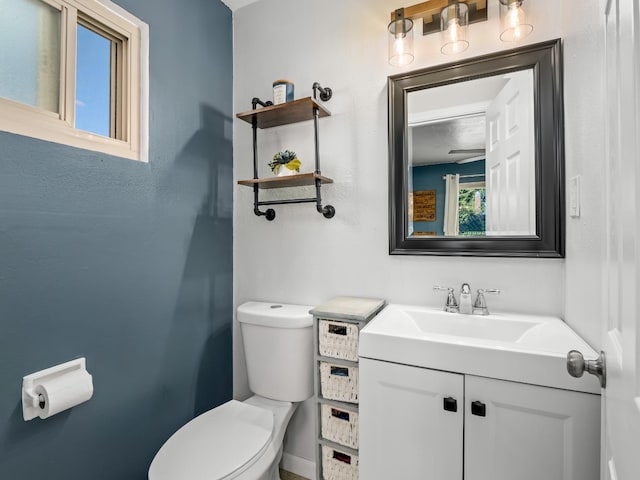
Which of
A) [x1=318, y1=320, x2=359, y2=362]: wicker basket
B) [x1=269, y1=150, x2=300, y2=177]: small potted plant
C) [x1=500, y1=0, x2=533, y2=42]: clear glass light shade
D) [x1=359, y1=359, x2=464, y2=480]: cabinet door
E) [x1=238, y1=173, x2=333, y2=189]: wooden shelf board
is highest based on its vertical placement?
[x1=500, y1=0, x2=533, y2=42]: clear glass light shade

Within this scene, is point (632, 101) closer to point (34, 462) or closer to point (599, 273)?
point (599, 273)

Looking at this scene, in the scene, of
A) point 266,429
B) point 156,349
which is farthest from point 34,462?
point 266,429

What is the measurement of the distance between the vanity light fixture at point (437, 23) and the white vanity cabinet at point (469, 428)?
1.25 meters

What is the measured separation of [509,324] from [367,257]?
0.62 metres

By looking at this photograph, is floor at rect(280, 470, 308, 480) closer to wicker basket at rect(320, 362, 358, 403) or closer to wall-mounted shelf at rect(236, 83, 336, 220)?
wicker basket at rect(320, 362, 358, 403)

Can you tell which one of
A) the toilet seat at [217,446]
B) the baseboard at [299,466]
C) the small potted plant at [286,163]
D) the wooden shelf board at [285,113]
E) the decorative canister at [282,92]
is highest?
the decorative canister at [282,92]

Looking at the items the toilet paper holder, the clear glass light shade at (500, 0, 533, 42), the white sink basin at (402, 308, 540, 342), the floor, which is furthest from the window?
the toilet paper holder

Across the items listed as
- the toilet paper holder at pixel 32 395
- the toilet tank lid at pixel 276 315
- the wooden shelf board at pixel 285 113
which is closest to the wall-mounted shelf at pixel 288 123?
the wooden shelf board at pixel 285 113

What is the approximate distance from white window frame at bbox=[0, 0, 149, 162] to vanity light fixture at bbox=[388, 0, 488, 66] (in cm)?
105

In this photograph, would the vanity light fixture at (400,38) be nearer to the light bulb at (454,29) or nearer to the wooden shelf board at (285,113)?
the light bulb at (454,29)

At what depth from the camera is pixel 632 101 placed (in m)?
0.46

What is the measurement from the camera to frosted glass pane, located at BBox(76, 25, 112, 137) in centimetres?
124

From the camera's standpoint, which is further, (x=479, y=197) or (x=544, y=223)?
(x=479, y=197)

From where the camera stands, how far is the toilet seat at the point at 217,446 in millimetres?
1072
